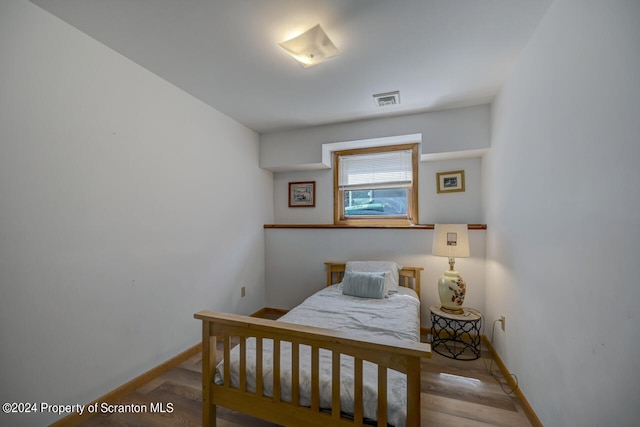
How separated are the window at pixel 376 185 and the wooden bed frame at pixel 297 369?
2153 mm

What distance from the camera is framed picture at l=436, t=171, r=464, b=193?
2.89m

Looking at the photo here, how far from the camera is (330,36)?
5.34ft

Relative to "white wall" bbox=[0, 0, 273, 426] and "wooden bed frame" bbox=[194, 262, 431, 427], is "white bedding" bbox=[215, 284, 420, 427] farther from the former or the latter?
"white wall" bbox=[0, 0, 273, 426]

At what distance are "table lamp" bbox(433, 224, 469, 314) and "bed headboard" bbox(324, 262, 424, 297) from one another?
1.17 feet

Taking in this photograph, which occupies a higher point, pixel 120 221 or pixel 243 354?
Answer: pixel 120 221

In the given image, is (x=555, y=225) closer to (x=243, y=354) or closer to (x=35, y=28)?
(x=243, y=354)

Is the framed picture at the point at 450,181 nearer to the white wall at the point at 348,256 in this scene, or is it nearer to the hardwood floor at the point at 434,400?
the white wall at the point at 348,256

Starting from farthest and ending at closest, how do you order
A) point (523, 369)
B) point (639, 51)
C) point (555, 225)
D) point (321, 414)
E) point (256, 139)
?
point (256, 139), point (523, 369), point (555, 225), point (321, 414), point (639, 51)

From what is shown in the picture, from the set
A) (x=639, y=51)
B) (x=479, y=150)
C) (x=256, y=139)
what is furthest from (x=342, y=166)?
(x=639, y=51)

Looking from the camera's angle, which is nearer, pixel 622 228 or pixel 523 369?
pixel 622 228

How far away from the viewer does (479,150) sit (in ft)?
8.57

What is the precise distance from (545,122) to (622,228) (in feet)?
2.63

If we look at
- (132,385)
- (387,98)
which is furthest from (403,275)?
(132,385)

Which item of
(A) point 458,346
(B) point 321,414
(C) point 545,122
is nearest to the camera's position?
→ (B) point 321,414
